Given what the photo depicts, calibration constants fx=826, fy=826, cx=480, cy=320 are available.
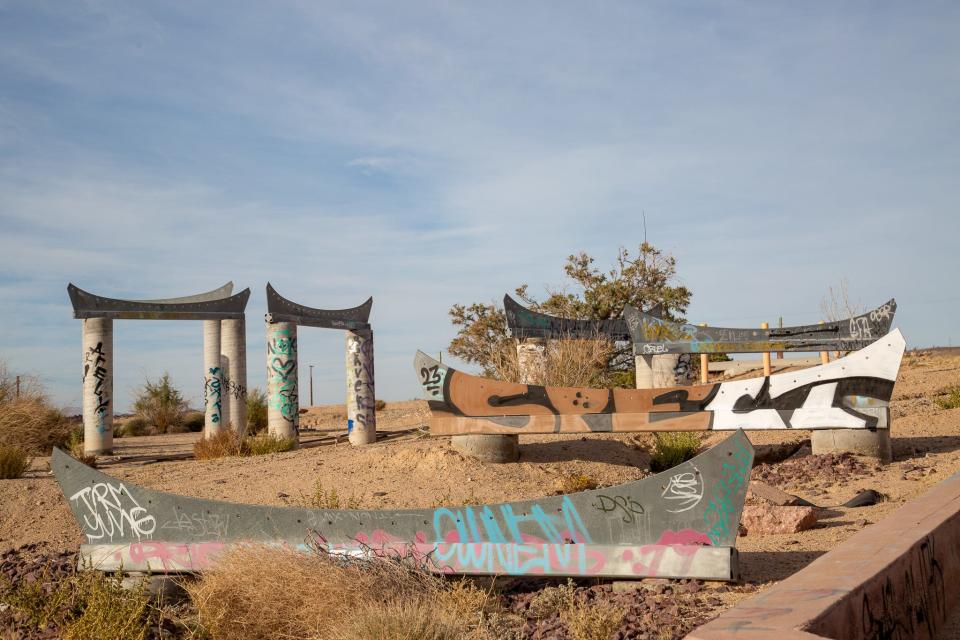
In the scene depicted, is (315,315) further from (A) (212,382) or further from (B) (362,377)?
(A) (212,382)

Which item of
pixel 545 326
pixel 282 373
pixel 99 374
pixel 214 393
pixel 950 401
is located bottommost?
pixel 950 401

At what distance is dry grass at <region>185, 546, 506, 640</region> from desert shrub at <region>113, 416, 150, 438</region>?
2370cm

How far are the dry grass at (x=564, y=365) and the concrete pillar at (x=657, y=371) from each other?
0.89 meters

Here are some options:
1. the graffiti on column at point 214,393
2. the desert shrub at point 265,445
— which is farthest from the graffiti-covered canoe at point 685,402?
the graffiti on column at point 214,393

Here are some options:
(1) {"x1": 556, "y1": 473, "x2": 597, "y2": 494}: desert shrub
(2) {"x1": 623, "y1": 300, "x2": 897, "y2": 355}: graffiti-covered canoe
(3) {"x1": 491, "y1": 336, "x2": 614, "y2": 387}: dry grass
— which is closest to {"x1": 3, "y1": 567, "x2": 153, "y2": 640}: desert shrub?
(1) {"x1": 556, "y1": 473, "x2": 597, "y2": 494}: desert shrub

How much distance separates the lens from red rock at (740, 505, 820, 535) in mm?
8586

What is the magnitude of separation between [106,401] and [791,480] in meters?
14.3

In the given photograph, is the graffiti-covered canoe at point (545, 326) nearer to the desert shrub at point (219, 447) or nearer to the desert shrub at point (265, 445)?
the desert shrub at point (265, 445)

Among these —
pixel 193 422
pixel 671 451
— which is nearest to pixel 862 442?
pixel 671 451

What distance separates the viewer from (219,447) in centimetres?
1731

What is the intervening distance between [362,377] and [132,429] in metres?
13.4

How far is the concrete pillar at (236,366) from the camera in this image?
22141 millimetres

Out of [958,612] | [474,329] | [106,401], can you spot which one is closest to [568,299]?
[474,329]

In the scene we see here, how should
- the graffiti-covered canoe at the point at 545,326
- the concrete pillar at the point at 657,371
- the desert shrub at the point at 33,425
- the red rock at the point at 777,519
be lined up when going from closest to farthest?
the red rock at the point at 777,519
the desert shrub at the point at 33,425
the concrete pillar at the point at 657,371
the graffiti-covered canoe at the point at 545,326
